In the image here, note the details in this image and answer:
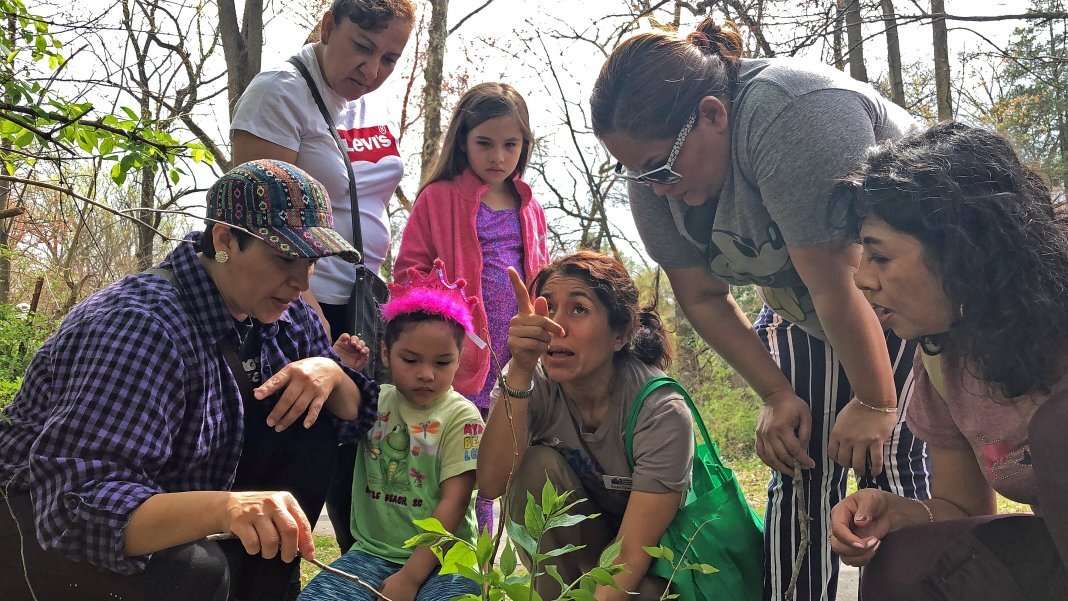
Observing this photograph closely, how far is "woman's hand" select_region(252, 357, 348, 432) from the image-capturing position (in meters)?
2.37

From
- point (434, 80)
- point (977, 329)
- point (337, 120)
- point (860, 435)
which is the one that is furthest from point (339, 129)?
point (434, 80)

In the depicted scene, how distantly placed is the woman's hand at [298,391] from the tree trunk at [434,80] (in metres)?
5.35

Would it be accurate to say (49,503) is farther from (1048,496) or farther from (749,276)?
(1048,496)

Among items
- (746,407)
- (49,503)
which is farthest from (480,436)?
(746,407)

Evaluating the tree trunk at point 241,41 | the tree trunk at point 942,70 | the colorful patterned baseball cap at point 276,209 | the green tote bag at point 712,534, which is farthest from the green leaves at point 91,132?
the tree trunk at point 942,70

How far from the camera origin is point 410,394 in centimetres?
280

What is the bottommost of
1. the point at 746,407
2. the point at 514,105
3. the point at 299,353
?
the point at 746,407

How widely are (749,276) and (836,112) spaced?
1.56 ft

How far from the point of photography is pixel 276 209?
7.22 feet

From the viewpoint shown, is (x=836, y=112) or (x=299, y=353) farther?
(x=299, y=353)

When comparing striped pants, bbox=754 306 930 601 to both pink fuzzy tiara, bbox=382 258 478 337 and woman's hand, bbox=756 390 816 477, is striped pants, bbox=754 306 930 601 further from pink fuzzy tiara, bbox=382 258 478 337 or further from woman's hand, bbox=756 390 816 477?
pink fuzzy tiara, bbox=382 258 478 337

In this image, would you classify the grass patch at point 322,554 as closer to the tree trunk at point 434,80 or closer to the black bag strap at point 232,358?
the black bag strap at point 232,358

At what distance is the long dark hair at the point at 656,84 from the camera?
2.19 m

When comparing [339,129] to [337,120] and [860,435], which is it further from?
[860,435]
